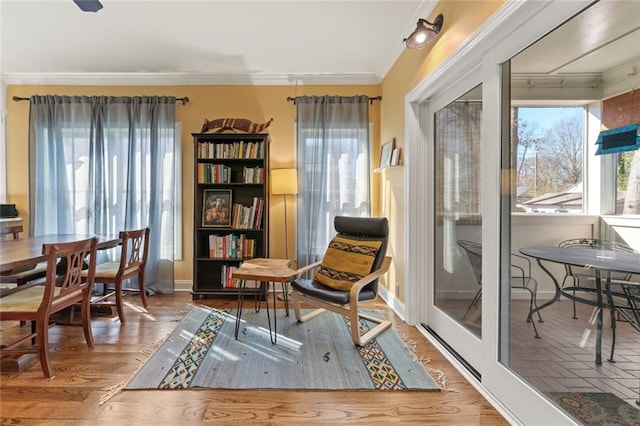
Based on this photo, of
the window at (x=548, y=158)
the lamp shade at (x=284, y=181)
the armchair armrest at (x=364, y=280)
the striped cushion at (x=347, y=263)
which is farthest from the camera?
the lamp shade at (x=284, y=181)

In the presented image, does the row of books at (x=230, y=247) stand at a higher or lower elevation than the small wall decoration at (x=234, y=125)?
lower

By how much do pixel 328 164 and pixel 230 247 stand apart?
153 cm

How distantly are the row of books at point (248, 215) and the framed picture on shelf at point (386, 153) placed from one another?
4.80 ft

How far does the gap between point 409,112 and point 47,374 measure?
3313 millimetres

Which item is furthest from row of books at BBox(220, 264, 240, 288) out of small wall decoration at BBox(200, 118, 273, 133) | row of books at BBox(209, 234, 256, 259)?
small wall decoration at BBox(200, 118, 273, 133)

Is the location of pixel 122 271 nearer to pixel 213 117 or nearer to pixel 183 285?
pixel 183 285

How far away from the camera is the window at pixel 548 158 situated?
1.40m

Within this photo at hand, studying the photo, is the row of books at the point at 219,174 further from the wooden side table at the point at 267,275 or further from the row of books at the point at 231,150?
the wooden side table at the point at 267,275

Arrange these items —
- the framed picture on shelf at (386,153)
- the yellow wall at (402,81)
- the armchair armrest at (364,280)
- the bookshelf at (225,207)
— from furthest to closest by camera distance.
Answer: the bookshelf at (225,207), the framed picture on shelf at (386,153), the armchair armrest at (364,280), the yellow wall at (402,81)

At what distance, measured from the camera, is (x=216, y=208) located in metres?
3.64

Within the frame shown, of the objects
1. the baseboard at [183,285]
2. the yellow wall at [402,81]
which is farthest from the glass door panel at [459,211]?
the baseboard at [183,285]

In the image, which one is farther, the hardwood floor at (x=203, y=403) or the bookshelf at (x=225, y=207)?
the bookshelf at (x=225, y=207)

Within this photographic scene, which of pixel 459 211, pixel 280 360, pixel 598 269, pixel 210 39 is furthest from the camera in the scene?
pixel 210 39

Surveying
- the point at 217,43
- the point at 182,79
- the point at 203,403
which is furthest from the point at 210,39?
the point at 203,403
